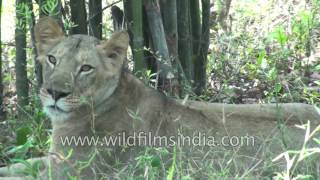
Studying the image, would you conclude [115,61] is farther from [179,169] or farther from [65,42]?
[179,169]

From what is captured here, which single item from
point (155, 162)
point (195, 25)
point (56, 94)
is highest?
point (195, 25)

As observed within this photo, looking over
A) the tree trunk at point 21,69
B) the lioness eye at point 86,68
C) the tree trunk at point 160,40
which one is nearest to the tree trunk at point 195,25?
the tree trunk at point 160,40

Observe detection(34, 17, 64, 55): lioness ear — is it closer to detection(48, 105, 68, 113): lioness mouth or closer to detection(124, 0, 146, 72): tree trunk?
detection(48, 105, 68, 113): lioness mouth

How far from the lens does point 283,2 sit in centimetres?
1025

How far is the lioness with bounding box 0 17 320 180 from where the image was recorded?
5.00m

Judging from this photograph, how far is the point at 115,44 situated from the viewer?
521cm

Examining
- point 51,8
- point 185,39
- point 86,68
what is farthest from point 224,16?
point 86,68

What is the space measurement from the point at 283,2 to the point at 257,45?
1.56 m

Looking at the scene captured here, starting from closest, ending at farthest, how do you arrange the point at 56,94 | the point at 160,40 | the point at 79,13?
the point at 56,94 < the point at 79,13 < the point at 160,40

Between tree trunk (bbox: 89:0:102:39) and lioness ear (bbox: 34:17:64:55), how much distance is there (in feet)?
4.40

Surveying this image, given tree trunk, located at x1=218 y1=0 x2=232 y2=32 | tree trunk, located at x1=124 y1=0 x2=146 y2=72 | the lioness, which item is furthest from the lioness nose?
tree trunk, located at x1=218 y1=0 x2=232 y2=32

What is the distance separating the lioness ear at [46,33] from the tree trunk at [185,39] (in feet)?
6.14

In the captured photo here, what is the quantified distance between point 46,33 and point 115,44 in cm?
53

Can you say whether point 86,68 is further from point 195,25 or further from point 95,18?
point 195,25
